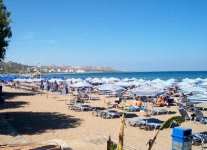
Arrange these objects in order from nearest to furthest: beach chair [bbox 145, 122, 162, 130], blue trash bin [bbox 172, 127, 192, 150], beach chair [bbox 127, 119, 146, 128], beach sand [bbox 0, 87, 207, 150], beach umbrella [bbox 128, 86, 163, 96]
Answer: blue trash bin [bbox 172, 127, 192, 150], beach sand [bbox 0, 87, 207, 150], beach chair [bbox 145, 122, 162, 130], beach chair [bbox 127, 119, 146, 128], beach umbrella [bbox 128, 86, 163, 96]

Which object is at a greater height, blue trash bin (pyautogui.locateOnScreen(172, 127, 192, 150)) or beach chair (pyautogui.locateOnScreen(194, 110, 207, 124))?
blue trash bin (pyautogui.locateOnScreen(172, 127, 192, 150))

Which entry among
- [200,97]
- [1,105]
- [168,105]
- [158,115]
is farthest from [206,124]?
[1,105]

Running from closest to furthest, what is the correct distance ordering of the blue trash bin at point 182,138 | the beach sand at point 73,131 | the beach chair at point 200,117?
the blue trash bin at point 182,138
the beach sand at point 73,131
the beach chair at point 200,117

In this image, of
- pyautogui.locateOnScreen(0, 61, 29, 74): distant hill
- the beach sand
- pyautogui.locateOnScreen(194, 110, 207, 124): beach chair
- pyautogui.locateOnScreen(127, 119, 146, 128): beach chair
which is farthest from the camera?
pyautogui.locateOnScreen(0, 61, 29, 74): distant hill

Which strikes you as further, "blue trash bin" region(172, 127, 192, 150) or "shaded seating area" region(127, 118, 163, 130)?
"shaded seating area" region(127, 118, 163, 130)

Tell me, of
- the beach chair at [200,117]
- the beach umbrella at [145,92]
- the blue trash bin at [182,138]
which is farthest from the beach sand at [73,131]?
the blue trash bin at [182,138]

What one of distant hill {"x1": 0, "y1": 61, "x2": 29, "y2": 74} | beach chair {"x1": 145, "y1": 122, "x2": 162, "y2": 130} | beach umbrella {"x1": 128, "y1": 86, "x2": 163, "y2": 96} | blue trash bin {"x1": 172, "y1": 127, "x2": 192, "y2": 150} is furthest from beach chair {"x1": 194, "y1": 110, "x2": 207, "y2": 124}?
distant hill {"x1": 0, "y1": 61, "x2": 29, "y2": 74}

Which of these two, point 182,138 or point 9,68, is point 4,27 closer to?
Result: point 182,138

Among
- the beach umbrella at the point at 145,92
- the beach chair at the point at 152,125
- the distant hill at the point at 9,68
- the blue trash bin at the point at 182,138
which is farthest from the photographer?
the distant hill at the point at 9,68

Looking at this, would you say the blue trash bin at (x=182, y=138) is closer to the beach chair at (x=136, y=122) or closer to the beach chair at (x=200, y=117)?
the beach chair at (x=136, y=122)

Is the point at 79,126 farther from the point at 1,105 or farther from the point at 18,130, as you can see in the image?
the point at 1,105

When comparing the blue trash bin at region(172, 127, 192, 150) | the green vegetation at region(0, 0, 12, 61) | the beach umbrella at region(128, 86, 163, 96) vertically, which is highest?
the green vegetation at region(0, 0, 12, 61)

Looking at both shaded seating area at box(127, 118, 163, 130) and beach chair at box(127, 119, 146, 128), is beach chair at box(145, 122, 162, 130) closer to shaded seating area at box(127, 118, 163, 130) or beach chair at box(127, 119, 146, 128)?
shaded seating area at box(127, 118, 163, 130)

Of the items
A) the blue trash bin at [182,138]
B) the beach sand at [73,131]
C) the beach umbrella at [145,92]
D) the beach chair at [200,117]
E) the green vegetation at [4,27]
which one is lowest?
the beach sand at [73,131]
